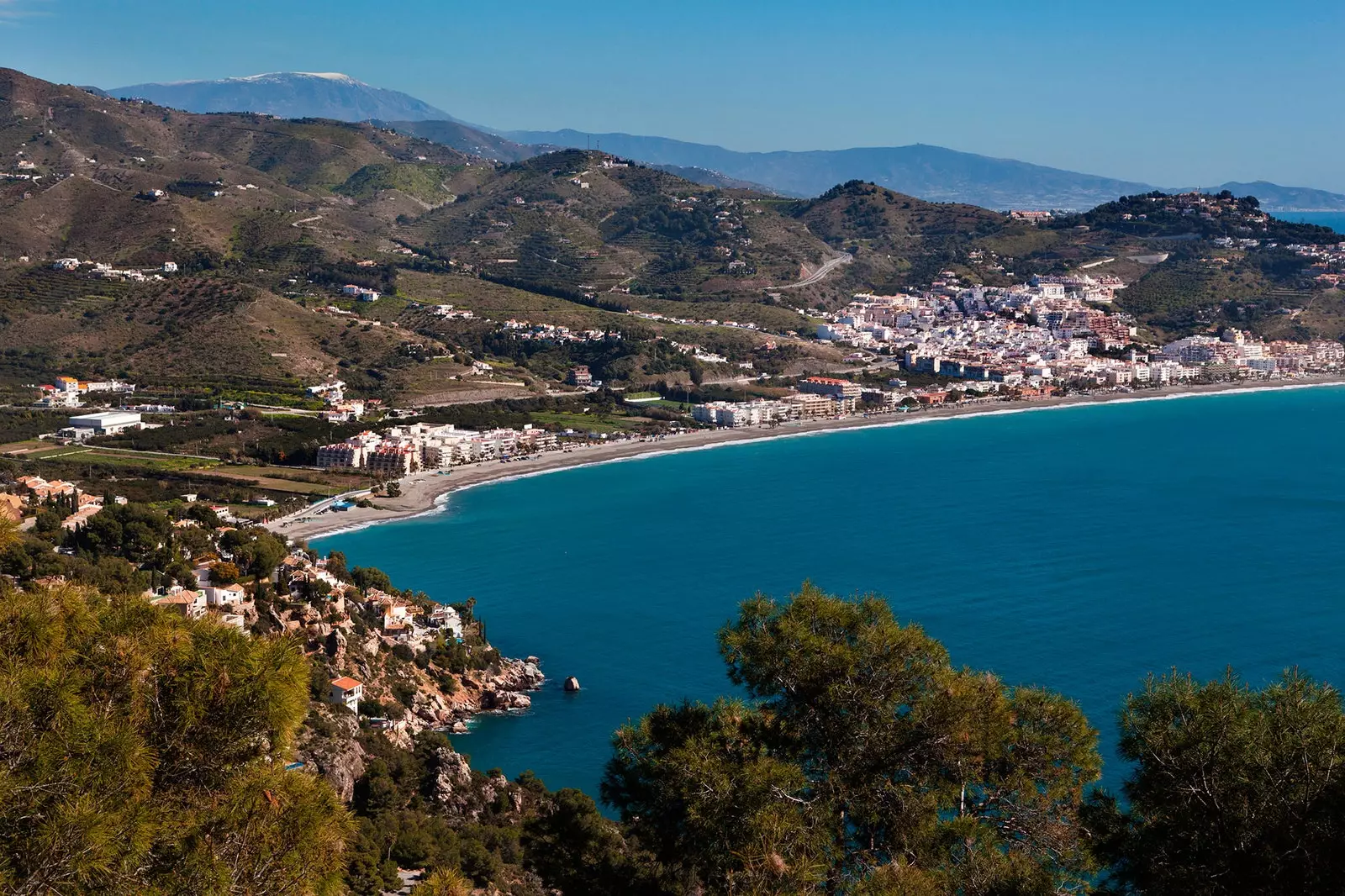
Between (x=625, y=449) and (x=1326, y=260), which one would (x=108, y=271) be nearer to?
(x=625, y=449)

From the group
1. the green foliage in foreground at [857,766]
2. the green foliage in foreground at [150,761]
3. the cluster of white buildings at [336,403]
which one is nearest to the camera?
the green foliage in foreground at [150,761]

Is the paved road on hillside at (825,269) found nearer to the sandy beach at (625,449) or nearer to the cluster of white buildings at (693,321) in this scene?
the cluster of white buildings at (693,321)

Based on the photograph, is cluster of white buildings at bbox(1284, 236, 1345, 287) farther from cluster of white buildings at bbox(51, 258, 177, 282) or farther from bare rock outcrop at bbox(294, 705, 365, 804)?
bare rock outcrop at bbox(294, 705, 365, 804)

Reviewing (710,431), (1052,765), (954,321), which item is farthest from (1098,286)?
(1052,765)

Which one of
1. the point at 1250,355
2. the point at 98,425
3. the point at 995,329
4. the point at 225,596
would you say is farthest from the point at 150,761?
the point at 995,329

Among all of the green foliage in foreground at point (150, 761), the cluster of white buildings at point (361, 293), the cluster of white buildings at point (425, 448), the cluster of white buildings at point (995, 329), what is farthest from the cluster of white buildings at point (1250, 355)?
the green foliage in foreground at point (150, 761)
